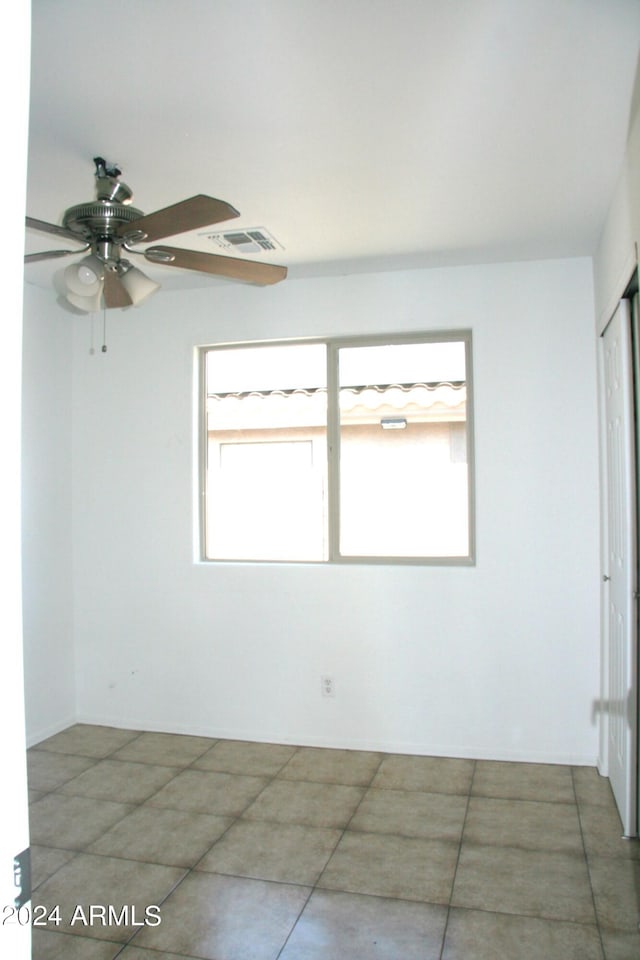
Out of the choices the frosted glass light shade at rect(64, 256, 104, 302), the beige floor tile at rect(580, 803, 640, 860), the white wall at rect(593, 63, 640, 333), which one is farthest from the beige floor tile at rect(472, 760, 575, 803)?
the frosted glass light shade at rect(64, 256, 104, 302)

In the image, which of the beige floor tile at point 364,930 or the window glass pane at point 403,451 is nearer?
the beige floor tile at point 364,930

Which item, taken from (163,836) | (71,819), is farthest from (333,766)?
(71,819)

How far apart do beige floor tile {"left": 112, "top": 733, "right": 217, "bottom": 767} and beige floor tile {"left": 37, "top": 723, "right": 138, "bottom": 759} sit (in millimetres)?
75

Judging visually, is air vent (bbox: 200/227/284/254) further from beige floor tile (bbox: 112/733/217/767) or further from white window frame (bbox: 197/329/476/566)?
beige floor tile (bbox: 112/733/217/767)

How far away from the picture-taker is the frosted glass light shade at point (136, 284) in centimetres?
254

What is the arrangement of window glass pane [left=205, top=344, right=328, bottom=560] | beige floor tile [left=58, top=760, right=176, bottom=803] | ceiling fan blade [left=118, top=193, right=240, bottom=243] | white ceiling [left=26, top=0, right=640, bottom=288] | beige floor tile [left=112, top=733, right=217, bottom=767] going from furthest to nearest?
window glass pane [left=205, top=344, right=328, bottom=560]
beige floor tile [left=112, top=733, right=217, bottom=767]
beige floor tile [left=58, top=760, right=176, bottom=803]
ceiling fan blade [left=118, top=193, right=240, bottom=243]
white ceiling [left=26, top=0, right=640, bottom=288]

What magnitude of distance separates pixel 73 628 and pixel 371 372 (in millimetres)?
2467

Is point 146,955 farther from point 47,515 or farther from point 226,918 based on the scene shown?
point 47,515

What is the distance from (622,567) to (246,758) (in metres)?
2.21

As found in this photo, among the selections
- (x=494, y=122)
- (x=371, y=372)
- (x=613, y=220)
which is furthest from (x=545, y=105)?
(x=371, y=372)

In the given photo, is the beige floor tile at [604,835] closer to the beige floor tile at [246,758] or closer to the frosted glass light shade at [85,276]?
the beige floor tile at [246,758]

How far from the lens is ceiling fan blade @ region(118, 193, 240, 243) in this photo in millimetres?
1993

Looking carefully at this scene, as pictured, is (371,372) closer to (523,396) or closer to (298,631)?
(523,396)

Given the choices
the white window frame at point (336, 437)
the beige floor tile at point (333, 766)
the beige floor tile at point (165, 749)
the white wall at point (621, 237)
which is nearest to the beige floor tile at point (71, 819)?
the beige floor tile at point (165, 749)
